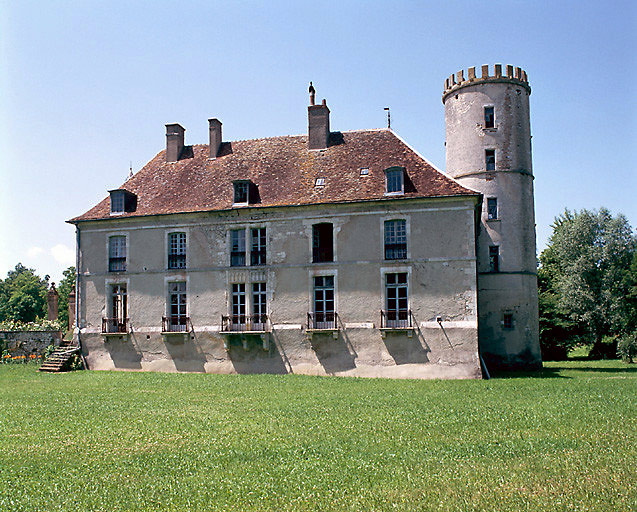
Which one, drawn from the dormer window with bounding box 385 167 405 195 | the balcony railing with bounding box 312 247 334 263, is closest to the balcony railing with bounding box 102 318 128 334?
the balcony railing with bounding box 312 247 334 263

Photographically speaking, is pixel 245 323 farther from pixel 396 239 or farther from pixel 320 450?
pixel 320 450

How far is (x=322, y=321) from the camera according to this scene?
86.1ft

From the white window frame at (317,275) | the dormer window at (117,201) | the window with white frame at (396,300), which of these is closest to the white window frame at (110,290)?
the dormer window at (117,201)

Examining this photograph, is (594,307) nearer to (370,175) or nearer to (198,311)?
(370,175)

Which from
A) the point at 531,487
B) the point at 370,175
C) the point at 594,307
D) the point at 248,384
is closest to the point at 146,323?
the point at 248,384

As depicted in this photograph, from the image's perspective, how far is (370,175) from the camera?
2716 centimetres

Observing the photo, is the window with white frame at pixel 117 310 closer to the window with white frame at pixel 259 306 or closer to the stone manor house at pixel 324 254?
the stone manor house at pixel 324 254

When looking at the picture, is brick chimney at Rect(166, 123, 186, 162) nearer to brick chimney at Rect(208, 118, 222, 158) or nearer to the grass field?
brick chimney at Rect(208, 118, 222, 158)

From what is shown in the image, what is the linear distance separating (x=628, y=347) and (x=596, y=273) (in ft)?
20.6

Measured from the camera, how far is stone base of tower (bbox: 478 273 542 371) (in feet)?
100

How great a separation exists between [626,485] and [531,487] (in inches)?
51.2

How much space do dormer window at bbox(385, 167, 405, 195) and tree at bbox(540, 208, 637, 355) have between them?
23.7m

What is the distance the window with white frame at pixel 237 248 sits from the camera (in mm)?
27531

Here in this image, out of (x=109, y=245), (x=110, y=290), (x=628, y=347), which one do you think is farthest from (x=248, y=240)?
(x=628, y=347)
